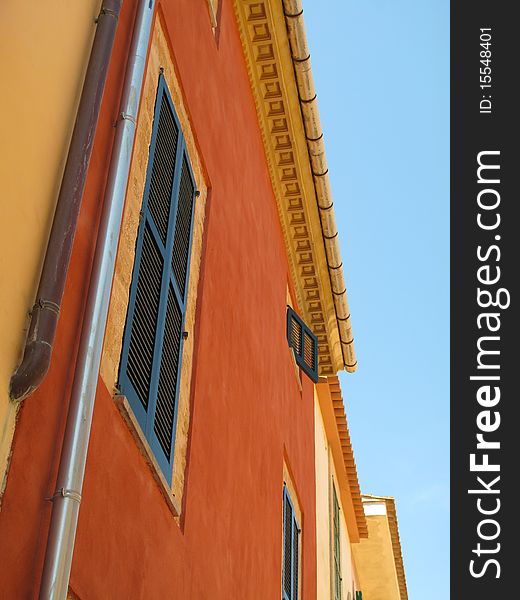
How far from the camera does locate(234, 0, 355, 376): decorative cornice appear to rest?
28.7ft

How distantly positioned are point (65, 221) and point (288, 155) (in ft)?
21.1

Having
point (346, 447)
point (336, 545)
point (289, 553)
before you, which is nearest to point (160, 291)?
point (289, 553)

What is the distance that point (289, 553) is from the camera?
957 cm

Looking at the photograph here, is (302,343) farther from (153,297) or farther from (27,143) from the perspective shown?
(27,143)

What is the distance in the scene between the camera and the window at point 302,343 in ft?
35.0

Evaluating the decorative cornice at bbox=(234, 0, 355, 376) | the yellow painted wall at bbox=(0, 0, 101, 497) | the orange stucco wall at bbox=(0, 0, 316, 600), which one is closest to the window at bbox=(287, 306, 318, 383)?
the orange stucco wall at bbox=(0, 0, 316, 600)

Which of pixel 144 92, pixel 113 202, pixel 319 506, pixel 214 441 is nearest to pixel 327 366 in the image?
pixel 319 506

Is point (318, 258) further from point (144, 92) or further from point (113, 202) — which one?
point (113, 202)

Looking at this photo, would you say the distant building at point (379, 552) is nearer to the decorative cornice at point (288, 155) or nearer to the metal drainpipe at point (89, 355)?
the decorative cornice at point (288, 155)

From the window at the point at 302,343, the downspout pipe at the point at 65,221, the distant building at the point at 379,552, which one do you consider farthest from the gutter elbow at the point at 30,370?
the distant building at the point at 379,552

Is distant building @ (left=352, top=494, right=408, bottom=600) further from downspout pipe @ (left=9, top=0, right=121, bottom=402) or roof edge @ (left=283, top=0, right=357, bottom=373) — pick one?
downspout pipe @ (left=9, top=0, right=121, bottom=402)

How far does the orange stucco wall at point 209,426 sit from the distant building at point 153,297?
0.05 ft

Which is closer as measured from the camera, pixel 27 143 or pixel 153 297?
pixel 27 143

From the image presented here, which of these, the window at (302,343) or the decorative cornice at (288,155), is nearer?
the decorative cornice at (288,155)
